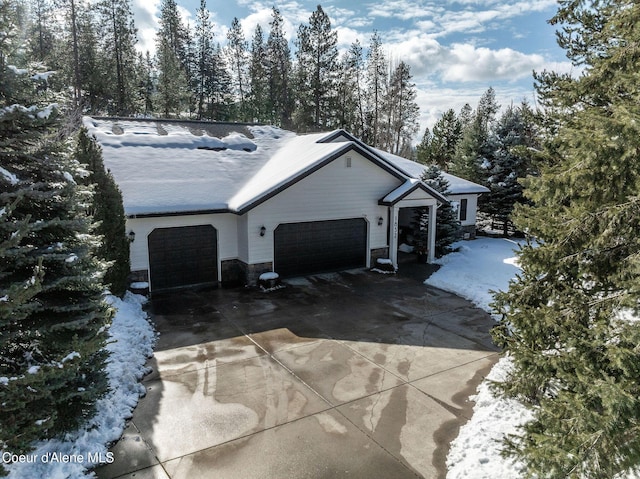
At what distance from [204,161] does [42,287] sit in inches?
453

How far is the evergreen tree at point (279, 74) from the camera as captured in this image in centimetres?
4059

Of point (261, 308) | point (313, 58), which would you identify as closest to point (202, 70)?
point (313, 58)

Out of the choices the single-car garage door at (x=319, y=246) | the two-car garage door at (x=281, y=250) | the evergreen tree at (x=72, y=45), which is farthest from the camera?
the evergreen tree at (x=72, y=45)

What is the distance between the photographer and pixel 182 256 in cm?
1362

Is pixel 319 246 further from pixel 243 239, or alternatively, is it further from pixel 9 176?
pixel 9 176

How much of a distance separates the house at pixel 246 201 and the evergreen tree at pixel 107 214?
2.93 ft

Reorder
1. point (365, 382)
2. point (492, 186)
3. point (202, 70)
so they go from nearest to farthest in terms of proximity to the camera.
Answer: point (365, 382) < point (492, 186) < point (202, 70)

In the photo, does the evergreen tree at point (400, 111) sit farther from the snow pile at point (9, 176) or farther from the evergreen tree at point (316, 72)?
the snow pile at point (9, 176)

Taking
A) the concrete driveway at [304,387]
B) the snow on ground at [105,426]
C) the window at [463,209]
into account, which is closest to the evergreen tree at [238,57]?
the window at [463,209]

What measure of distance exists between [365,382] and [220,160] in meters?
11.4

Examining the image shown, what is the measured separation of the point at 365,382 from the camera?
25.5 ft

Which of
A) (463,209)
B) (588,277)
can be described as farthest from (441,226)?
(588,277)

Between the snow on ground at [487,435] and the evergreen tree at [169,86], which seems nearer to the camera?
the snow on ground at [487,435]

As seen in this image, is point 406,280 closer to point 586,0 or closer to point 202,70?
point 586,0
